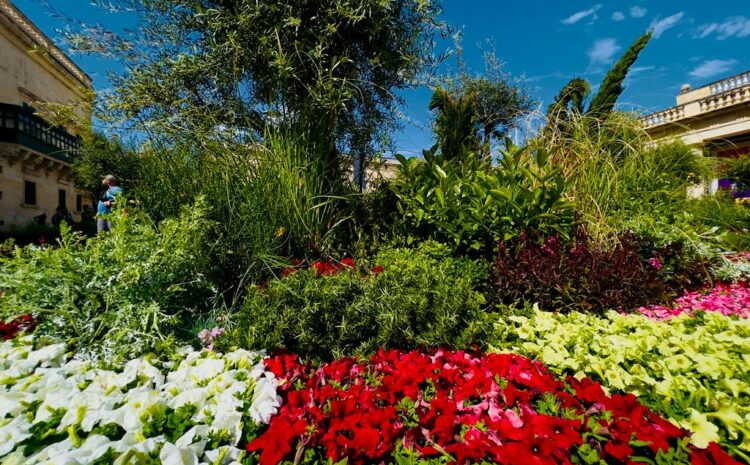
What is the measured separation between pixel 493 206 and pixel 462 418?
173 centimetres

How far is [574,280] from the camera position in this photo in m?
2.14

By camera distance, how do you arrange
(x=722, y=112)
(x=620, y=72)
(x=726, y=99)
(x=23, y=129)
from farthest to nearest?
1. (x=23, y=129)
2. (x=722, y=112)
3. (x=726, y=99)
4. (x=620, y=72)

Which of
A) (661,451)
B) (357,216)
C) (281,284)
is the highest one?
(357,216)

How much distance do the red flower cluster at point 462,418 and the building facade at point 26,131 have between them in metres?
20.0

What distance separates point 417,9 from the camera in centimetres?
374

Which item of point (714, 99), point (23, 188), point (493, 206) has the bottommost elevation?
point (493, 206)

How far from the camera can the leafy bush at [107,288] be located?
148cm

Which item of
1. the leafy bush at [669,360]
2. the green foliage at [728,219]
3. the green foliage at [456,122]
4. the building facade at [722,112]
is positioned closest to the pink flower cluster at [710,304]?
the leafy bush at [669,360]

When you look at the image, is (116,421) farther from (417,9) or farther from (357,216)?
(417,9)

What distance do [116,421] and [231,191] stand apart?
5.79ft

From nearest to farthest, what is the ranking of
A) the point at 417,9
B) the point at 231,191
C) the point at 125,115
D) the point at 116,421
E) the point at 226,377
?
the point at 116,421, the point at 226,377, the point at 231,191, the point at 417,9, the point at 125,115

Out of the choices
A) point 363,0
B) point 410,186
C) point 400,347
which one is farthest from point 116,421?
point 363,0

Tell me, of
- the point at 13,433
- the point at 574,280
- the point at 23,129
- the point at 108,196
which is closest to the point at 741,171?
the point at 574,280

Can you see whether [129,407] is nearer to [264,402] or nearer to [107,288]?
[264,402]
